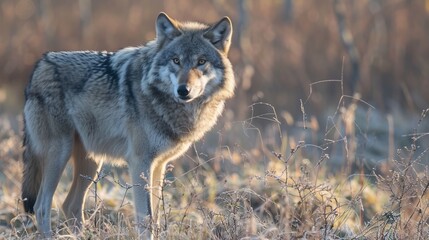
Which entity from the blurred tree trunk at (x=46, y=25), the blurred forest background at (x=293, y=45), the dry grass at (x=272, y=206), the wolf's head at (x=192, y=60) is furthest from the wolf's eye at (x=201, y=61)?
the blurred tree trunk at (x=46, y=25)

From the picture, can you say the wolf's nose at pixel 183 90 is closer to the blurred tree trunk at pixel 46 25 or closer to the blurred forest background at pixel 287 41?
the blurred forest background at pixel 287 41

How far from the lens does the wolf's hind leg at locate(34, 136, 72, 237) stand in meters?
5.41

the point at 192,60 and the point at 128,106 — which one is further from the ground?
the point at 192,60

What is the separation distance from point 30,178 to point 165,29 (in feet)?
4.86

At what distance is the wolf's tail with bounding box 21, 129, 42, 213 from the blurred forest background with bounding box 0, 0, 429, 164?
4.80 m

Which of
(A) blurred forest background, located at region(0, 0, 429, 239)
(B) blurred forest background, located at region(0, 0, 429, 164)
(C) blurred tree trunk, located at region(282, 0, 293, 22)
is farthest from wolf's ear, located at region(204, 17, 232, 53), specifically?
(C) blurred tree trunk, located at region(282, 0, 293, 22)

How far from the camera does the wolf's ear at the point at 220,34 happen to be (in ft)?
17.5

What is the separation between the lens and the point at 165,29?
17.5 feet

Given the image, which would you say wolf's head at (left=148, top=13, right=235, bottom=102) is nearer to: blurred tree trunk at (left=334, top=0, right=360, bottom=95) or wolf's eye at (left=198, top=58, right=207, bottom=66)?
wolf's eye at (left=198, top=58, right=207, bottom=66)

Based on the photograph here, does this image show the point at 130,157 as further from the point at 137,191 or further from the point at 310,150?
the point at 310,150

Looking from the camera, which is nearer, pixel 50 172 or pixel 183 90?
pixel 183 90

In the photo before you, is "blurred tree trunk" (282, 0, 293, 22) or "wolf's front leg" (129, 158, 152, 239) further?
"blurred tree trunk" (282, 0, 293, 22)

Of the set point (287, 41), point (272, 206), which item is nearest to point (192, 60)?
point (272, 206)

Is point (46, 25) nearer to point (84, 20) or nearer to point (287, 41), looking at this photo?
point (84, 20)
